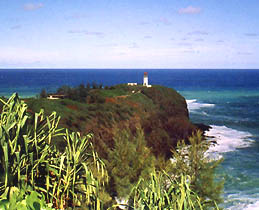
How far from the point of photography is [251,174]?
31.2 m

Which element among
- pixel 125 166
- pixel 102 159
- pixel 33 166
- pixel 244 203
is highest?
pixel 33 166

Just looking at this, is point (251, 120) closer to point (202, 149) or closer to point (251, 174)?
point (251, 174)

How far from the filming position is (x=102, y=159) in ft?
59.0

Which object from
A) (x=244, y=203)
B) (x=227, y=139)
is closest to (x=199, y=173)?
(x=244, y=203)

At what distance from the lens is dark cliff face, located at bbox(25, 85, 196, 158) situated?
34.5 m

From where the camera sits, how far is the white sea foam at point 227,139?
41.0 meters

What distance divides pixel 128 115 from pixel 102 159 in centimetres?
2512

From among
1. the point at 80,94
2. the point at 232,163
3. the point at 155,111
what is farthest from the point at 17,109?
the point at 155,111

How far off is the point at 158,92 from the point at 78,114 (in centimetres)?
2493

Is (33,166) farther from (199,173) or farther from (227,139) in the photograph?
(227,139)

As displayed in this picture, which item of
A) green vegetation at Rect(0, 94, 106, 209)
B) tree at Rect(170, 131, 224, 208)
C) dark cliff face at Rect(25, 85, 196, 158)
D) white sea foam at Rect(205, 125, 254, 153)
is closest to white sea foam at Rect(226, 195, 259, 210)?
tree at Rect(170, 131, 224, 208)

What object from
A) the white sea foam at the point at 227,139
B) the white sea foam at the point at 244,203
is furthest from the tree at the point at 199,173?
the white sea foam at the point at 227,139

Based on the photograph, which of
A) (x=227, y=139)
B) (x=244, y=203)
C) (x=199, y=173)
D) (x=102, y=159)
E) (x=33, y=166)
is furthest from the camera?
(x=227, y=139)

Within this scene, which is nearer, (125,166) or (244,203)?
(125,166)
